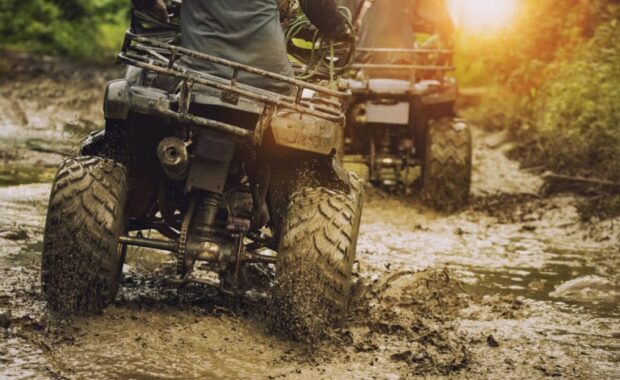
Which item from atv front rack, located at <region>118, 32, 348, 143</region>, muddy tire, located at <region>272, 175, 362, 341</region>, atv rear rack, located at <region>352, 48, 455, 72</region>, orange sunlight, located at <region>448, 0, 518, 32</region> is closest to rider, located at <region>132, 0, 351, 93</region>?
atv front rack, located at <region>118, 32, 348, 143</region>

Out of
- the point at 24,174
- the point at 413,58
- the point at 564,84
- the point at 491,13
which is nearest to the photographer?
the point at 24,174

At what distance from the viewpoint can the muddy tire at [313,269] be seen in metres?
4.56

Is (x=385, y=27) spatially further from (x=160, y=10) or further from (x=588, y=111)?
(x=160, y=10)

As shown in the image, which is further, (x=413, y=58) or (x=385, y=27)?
(x=385, y=27)

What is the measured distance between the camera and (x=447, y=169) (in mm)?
9812

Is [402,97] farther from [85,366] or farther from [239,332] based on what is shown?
[85,366]

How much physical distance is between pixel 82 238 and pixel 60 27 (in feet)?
57.7

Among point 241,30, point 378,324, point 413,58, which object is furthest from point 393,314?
point 413,58

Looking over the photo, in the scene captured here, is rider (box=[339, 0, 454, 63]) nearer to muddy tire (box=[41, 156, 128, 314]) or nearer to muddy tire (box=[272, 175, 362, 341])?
muddy tire (box=[272, 175, 362, 341])

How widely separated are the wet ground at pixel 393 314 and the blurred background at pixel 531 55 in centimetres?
174

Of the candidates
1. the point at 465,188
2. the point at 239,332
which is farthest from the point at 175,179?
the point at 465,188

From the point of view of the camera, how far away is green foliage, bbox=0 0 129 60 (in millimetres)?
20328

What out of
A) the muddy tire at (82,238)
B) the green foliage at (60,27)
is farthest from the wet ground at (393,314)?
the green foliage at (60,27)

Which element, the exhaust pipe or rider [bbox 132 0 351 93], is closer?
the exhaust pipe
